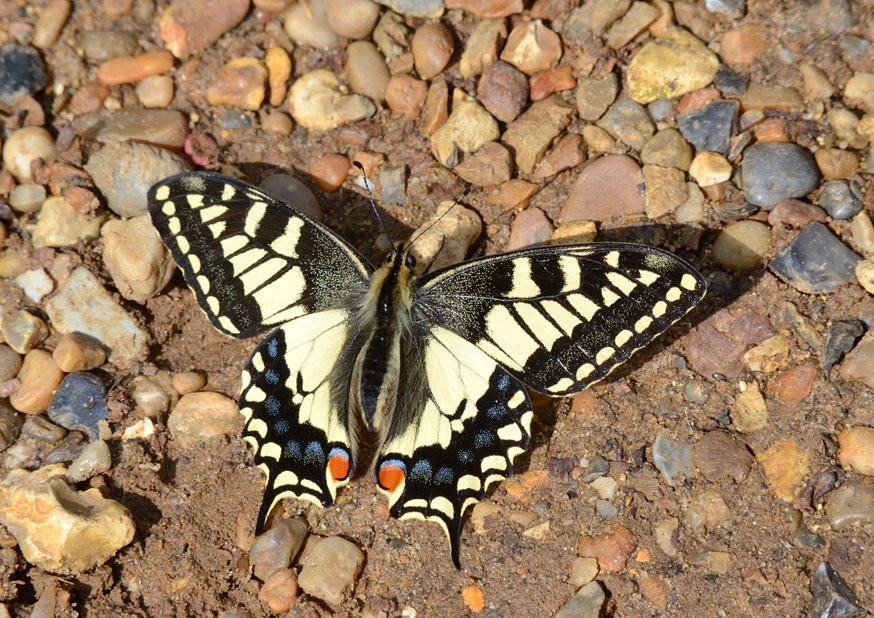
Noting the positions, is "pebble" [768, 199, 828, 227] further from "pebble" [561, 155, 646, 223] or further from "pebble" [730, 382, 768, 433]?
"pebble" [730, 382, 768, 433]

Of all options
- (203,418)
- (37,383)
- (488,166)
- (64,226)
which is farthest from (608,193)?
(37,383)

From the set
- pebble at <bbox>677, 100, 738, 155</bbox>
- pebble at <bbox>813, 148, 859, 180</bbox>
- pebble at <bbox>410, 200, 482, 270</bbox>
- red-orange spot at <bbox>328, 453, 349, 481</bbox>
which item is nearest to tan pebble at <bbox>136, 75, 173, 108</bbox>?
pebble at <bbox>410, 200, 482, 270</bbox>

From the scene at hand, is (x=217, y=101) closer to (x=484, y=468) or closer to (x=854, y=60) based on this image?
(x=484, y=468)

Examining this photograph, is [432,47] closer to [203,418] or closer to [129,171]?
[129,171]

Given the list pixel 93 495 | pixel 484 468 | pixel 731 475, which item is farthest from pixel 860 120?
pixel 93 495

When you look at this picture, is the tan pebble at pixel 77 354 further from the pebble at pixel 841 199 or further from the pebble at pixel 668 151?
the pebble at pixel 841 199

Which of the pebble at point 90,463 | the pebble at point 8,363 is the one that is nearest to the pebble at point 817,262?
the pebble at point 90,463
